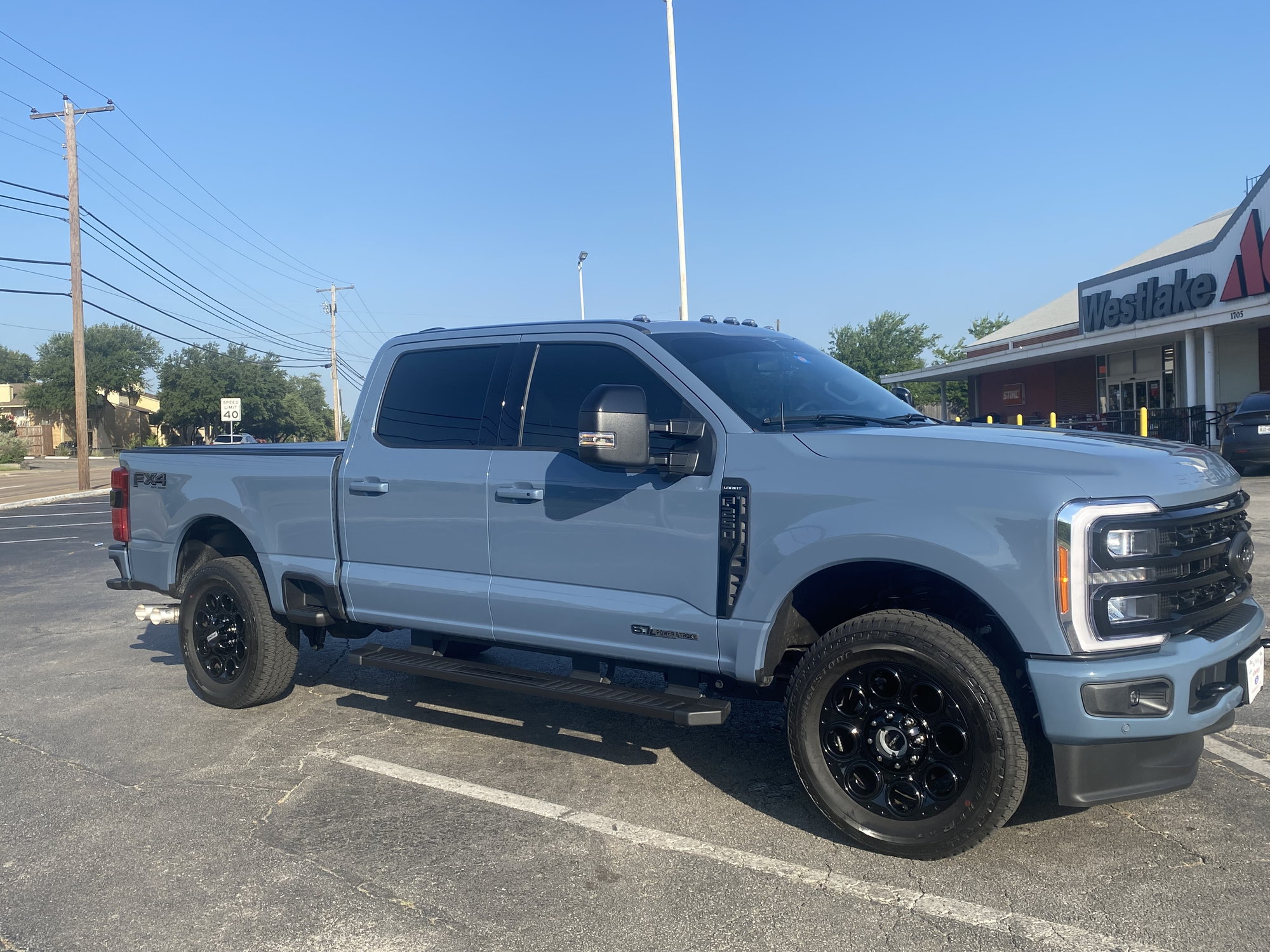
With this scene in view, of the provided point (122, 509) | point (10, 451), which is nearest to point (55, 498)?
point (122, 509)

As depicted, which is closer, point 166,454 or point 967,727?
point 967,727

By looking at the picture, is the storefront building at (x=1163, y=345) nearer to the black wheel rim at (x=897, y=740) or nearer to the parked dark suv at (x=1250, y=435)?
the parked dark suv at (x=1250, y=435)

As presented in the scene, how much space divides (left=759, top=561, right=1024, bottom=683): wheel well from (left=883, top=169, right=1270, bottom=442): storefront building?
2479 cm

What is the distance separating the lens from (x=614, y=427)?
A: 4.04m

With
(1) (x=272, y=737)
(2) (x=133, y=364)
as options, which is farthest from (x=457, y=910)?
(2) (x=133, y=364)

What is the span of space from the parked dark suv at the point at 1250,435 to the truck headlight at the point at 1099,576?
1724 centimetres

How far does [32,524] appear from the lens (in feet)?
62.2

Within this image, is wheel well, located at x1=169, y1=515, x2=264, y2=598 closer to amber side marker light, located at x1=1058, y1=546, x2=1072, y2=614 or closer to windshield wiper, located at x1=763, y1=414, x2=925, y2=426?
windshield wiper, located at x1=763, y1=414, x2=925, y2=426

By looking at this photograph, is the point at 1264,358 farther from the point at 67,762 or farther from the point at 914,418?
the point at 67,762

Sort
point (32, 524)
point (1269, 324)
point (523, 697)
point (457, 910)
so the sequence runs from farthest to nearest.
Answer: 1. point (1269, 324)
2. point (32, 524)
3. point (523, 697)
4. point (457, 910)

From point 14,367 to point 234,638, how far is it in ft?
408

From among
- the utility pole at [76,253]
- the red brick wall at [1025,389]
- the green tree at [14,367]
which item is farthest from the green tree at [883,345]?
the green tree at [14,367]

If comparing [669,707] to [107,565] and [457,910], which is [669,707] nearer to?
[457,910]

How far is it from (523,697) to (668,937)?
3.08m
